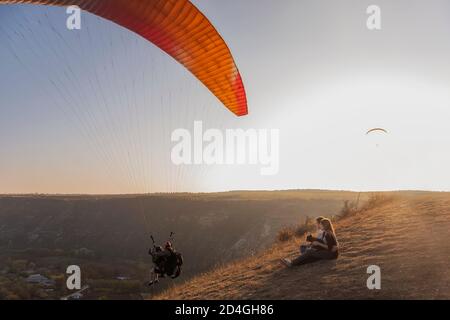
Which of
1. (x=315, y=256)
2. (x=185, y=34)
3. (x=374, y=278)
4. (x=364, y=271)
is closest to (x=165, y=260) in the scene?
(x=315, y=256)

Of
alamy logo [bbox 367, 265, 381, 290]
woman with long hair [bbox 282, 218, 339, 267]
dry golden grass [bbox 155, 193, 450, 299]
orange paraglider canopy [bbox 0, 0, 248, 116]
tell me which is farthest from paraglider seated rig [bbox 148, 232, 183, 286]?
orange paraglider canopy [bbox 0, 0, 248, 116]

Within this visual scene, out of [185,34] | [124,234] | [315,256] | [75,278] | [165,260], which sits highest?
[185,34]

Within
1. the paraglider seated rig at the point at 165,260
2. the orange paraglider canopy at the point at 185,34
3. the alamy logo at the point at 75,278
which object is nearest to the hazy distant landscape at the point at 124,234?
the alamy logo at the point at 75,278

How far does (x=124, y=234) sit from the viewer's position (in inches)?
1818

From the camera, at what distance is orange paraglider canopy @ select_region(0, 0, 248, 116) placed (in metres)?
9.77

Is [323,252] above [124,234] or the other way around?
above

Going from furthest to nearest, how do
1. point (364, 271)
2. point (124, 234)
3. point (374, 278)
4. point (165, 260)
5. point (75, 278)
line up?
point (124, 234), point (75, 278), point (165, 260), point (364, 271), point (374, 278)

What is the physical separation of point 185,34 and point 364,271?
7.69m

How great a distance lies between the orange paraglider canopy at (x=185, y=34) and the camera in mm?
9773

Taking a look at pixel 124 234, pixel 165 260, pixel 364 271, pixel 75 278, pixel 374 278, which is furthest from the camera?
pixel 124 234

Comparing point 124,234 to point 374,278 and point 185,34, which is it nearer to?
point 185,34

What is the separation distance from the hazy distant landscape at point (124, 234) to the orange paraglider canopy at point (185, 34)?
58.2 ft

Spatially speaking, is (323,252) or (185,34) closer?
(323,252)

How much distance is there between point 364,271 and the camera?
25.4 feet
